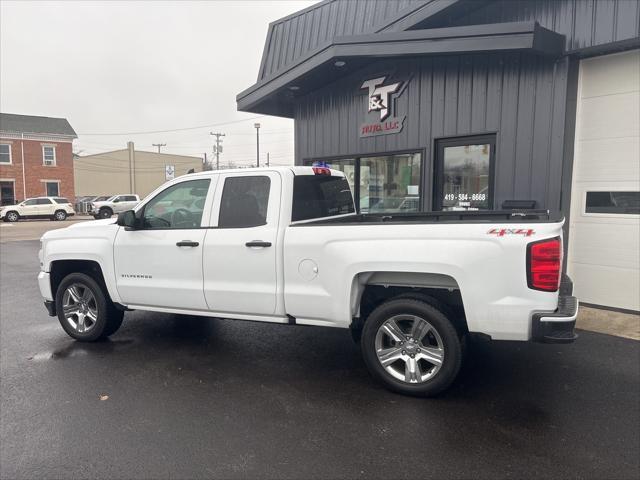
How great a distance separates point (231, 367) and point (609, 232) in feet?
17.1

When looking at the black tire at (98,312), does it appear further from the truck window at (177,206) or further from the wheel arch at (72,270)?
the truck window at (177,206)

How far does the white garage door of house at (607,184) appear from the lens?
6.31 meters

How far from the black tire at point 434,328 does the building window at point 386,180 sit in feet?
13.8

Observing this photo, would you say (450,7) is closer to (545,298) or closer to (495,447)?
(545,298)

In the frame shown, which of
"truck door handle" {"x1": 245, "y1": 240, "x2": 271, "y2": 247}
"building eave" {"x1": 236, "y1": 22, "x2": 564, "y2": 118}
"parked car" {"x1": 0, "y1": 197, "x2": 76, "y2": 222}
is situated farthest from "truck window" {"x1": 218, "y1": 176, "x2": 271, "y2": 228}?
"parked car" {"x1": 0, "y1": 197, "x2": 76, "y2": 222}

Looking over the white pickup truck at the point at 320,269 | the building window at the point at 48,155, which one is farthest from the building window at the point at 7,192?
the white pickup truck at the point at 320,269

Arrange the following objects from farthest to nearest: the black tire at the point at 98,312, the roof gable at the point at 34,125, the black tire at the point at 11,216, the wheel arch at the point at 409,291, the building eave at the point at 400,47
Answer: the roof gable at the point at 34,125 < the black tire at the point at 11,216 < the building eave at the point at 400,47 < the black tire at the point at 98,312 < the wheel arch at the point at 409,291

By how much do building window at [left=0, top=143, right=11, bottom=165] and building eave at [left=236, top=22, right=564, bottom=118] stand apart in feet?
125

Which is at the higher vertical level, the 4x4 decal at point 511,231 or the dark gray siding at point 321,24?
the dark gray siding at point 321,24

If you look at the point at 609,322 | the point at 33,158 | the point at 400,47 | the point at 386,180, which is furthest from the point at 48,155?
the point at 609,322

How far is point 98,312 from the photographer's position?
5.47 m

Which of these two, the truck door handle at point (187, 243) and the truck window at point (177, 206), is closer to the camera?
the truck door handle at point (187, 243)

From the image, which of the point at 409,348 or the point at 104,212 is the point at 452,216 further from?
the point at 104,212

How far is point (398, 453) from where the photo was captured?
3.22 meters
